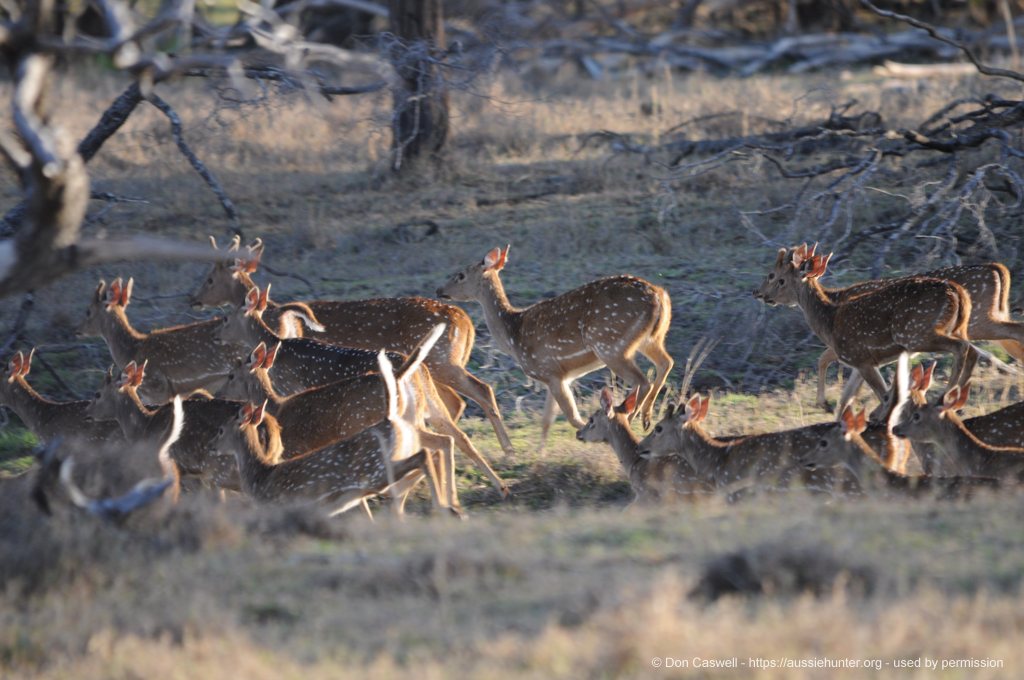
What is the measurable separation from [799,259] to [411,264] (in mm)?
4512

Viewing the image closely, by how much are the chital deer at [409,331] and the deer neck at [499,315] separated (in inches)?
22.8

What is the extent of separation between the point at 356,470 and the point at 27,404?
3.27m

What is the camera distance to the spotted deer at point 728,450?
7.93 metres

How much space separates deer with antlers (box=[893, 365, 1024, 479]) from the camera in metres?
7.78

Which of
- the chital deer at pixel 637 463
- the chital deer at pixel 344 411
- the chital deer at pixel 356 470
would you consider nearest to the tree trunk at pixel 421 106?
the chital deer at pixel 344 411

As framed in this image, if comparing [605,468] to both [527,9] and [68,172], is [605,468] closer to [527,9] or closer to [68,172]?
[68,172]

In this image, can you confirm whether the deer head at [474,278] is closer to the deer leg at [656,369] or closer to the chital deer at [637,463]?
the deer leg at [656,369]

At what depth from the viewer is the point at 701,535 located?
6242 millimetres

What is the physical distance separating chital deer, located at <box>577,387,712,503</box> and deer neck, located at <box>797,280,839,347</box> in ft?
6.20

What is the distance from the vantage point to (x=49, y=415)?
31.6ft

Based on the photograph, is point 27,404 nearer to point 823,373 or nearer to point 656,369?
point 656,369

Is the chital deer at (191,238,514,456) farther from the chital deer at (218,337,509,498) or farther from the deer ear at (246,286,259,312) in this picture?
the chital deer at (218,337,509,498)

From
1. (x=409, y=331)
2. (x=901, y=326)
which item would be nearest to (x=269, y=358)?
(x=409, y=331)

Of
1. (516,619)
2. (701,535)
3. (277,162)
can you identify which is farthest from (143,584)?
(277,162)
